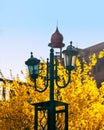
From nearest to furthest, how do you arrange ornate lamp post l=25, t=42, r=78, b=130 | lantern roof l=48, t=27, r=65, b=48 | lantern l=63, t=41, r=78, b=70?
ornate lamp post l=25, t=42, r=78, b=130 < lantern l=63, t=41, r=78, b=70 < lantern roof l=48, t=27, r=65, b=48

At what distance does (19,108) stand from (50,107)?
26.9ft

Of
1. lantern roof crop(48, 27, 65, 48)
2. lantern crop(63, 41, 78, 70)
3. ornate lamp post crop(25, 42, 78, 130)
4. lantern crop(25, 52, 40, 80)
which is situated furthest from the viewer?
lantern roof crop(48, 27, 65, 48)

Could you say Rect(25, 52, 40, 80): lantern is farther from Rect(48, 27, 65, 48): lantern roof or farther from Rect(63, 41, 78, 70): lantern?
Rect(48, 27, 65, 48): lantern roof

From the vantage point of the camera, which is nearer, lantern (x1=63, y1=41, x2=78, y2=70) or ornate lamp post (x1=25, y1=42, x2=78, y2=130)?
ornate lamp post (x1=25, y1=42, x2=78, y2=130)

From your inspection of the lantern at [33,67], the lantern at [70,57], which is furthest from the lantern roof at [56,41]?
the lantern at [70,57]

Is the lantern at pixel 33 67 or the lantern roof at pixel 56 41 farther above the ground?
the lantern roof at pixel 56 41

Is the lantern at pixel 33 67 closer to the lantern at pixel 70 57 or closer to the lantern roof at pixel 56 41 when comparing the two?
the lantern at pixel 70 57

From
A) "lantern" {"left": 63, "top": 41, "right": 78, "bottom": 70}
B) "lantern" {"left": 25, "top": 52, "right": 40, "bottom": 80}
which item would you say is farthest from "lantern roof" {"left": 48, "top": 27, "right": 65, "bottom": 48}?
"lantern" {"left": 63, "top": 41, "right": 78, "bottom": 70}

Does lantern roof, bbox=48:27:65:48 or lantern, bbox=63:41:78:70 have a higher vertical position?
lantern roof, bbox=48:27:65:48

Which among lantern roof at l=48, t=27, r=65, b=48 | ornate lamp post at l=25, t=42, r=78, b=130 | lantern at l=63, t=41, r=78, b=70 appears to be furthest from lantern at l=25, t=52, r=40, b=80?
lantern roof at l=48, t=27, r=65, b=48

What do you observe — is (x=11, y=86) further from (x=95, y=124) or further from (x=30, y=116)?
(x=95, y=124)

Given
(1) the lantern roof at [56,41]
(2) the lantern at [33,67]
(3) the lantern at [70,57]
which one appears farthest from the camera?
(1) the lantern roof at [56,41]

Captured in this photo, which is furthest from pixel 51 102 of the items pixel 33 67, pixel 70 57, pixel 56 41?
pixel 56 41

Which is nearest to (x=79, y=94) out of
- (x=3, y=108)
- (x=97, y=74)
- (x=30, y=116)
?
(x=30, y=116)
